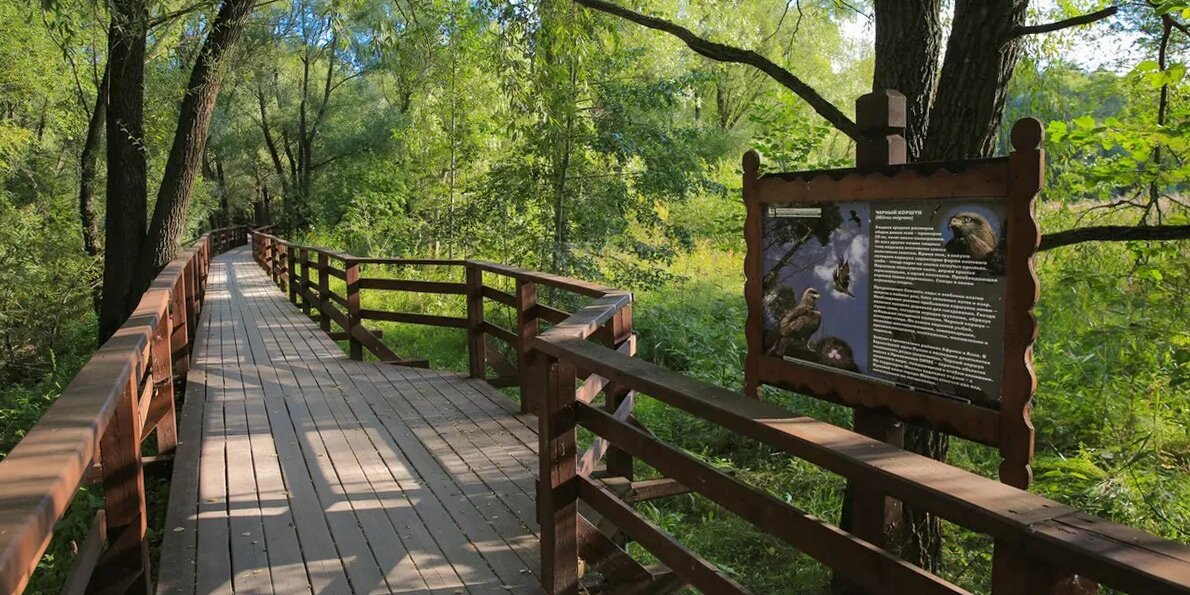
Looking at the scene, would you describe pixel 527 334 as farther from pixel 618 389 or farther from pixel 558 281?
pixel 618 389

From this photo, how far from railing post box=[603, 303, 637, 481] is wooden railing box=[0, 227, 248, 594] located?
202 cm

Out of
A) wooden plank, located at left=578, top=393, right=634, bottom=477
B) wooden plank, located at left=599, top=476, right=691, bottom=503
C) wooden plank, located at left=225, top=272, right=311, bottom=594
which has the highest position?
wooden plank, located at left=578, top=393, right=634, bottom=477

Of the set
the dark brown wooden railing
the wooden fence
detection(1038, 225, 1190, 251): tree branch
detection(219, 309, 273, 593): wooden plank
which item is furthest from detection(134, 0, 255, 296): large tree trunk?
detection(1038, 225, 1190, 251): tree branch

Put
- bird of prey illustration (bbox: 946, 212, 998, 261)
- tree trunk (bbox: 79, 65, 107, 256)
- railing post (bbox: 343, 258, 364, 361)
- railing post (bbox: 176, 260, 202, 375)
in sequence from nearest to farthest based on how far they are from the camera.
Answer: bird of prey illustration (bbox: 946, 212, 998, 261), railing post (bbox: 176, 260, 202, 375), railing post (bbox: 343, 258, 364, 361), tree trunk (bbox: 79, 65, 107, 256)

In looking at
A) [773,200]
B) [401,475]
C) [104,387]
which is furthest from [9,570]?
[401,475]

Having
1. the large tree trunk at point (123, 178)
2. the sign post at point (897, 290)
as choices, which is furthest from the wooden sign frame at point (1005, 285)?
the large tree trunk at point (123, 178)

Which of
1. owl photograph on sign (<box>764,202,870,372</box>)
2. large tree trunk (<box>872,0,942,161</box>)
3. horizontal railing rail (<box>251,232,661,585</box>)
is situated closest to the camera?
owl photograph on sign (<box>764,202,870,372</box>)

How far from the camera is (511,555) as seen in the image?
3.45 meters

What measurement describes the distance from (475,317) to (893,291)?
4.36 metres

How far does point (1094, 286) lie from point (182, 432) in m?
6.03

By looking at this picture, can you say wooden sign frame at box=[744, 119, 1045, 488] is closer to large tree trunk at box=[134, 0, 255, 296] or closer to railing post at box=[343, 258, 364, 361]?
railing post at box=[343, 258, 364, 361]

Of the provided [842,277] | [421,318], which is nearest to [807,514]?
[842,277]

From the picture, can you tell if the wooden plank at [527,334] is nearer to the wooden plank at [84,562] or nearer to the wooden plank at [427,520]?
the wooden plank at [427,520]

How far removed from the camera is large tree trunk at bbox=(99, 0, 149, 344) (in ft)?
32.5
